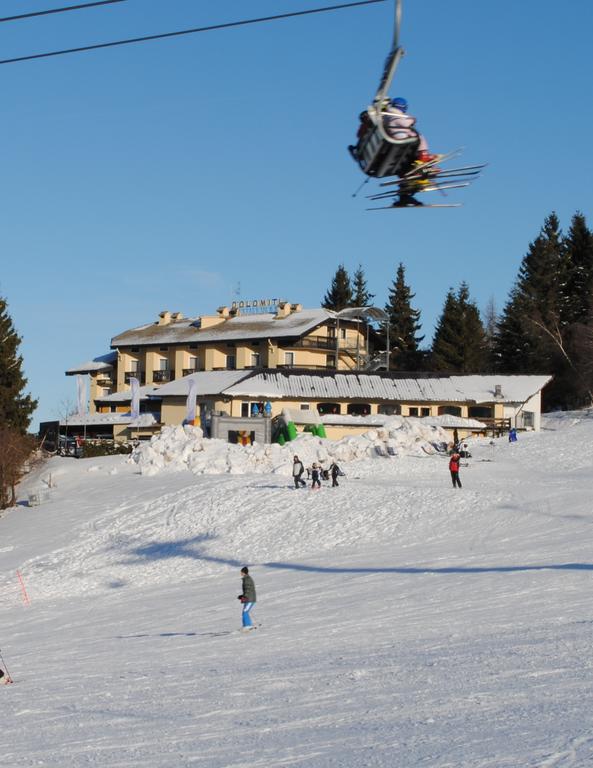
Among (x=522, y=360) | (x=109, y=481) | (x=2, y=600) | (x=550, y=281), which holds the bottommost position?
(x=2, y=600)

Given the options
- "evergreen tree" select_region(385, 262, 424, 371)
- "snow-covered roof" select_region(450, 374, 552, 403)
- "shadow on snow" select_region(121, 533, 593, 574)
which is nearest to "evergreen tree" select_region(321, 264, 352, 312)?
"evergreen tree" select_region(385, 262, 424, 371)

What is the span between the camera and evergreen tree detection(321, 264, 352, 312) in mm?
105125

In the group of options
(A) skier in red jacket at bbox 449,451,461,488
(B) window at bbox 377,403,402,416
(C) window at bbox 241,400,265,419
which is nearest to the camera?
(A) skier in red jacket at bbox 449,451,461,488

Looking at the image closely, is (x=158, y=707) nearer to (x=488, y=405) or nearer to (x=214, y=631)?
(x=214, y=631)

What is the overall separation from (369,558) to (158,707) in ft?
51.7

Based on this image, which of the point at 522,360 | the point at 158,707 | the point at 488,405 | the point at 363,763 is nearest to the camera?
the point at 363,763

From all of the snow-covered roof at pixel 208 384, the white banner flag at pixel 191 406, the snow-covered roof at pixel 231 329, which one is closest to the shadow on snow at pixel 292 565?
the white banner flag at pixel 191 406

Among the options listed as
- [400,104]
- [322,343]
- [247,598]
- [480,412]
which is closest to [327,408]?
[480,412]

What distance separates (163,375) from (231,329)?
717cm

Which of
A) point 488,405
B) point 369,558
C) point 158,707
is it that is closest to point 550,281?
point 488,405

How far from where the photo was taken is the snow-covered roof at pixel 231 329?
77.1 m

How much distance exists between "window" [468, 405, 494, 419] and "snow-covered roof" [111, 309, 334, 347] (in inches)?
638

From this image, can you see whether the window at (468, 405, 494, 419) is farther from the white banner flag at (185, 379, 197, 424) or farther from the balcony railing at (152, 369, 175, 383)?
the balcony railing at (152, 369, 175, 383)

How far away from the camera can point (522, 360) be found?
78.7m
